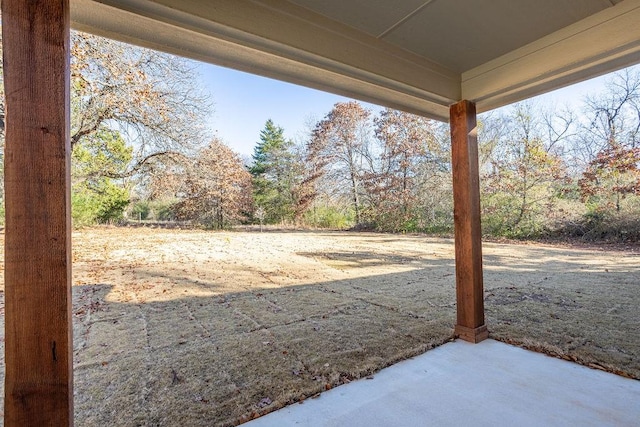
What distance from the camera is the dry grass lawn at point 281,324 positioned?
1.75 metres

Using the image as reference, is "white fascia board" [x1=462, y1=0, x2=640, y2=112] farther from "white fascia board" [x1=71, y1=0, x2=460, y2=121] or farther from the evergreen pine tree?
the evergreen pine tree

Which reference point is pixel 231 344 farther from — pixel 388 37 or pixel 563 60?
pixel 563 60

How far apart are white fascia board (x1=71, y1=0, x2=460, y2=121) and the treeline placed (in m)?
5.02

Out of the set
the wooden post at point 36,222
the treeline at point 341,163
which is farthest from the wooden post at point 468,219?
the treeline at point 341,163

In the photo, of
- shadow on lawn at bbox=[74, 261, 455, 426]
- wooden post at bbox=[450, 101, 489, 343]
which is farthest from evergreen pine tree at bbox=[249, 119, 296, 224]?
wooden post at bbox=[450, 101, 489, 343]

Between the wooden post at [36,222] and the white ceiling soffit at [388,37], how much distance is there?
382mm

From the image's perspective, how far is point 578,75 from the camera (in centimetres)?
185

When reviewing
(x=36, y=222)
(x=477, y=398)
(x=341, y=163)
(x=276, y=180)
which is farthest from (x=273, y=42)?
(x=276, y=180)

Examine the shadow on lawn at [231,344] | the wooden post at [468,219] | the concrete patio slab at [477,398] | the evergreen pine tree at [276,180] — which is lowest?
the concrete patio slab at [477,398]

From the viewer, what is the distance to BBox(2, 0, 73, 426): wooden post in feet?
3.02

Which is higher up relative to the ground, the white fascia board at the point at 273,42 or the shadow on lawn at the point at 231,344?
the white fascia board at the point at 273,42

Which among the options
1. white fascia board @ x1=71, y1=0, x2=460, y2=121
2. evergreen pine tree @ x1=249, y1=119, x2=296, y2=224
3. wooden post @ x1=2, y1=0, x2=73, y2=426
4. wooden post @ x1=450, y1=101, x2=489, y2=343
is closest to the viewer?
wooden post @ x1=2, y1=0, x2=73, y2=426

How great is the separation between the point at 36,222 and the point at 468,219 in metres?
2.38

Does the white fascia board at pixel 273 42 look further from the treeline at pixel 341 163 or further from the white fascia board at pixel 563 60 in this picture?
the treeline at pixel 341 163
